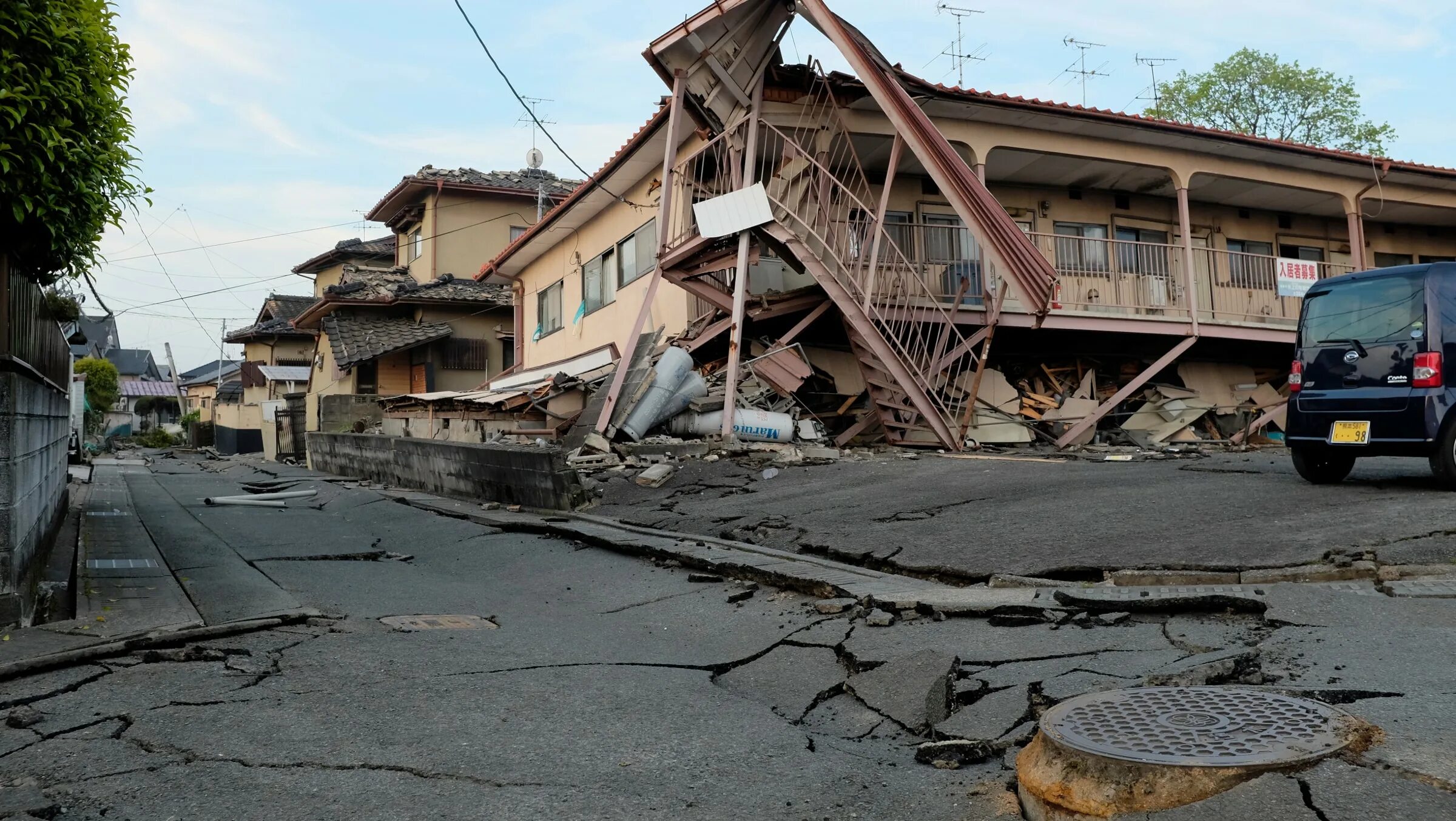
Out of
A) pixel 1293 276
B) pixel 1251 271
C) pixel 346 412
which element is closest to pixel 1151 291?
pixel 1293 276

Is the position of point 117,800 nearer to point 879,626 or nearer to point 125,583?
point 879,626

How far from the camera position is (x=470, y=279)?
27.2 metres

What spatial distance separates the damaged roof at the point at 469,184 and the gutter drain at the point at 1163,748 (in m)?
25.8

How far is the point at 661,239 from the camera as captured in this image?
477 inches

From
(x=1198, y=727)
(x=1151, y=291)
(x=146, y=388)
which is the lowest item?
(x=1198, y=727)

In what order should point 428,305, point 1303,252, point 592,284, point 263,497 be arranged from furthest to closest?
point 428,305, point 1303,252, point 592,284, point 263,497

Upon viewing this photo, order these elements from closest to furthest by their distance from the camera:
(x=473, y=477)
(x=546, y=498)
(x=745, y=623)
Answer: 1. (x=745, y=623)
2. (x=546, y=498)
3. (x=473, y=477)

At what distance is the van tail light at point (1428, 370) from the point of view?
6.50 metres

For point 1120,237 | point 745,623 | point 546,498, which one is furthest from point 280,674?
point 1120,237

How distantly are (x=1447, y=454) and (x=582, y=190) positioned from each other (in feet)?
42.4

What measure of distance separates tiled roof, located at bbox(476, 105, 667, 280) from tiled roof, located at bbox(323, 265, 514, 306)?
2628mm

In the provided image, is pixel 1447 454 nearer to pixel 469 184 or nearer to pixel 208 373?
pixel 469 184

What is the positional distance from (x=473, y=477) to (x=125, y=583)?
6654mm

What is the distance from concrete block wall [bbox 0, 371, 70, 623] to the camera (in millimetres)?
4547
